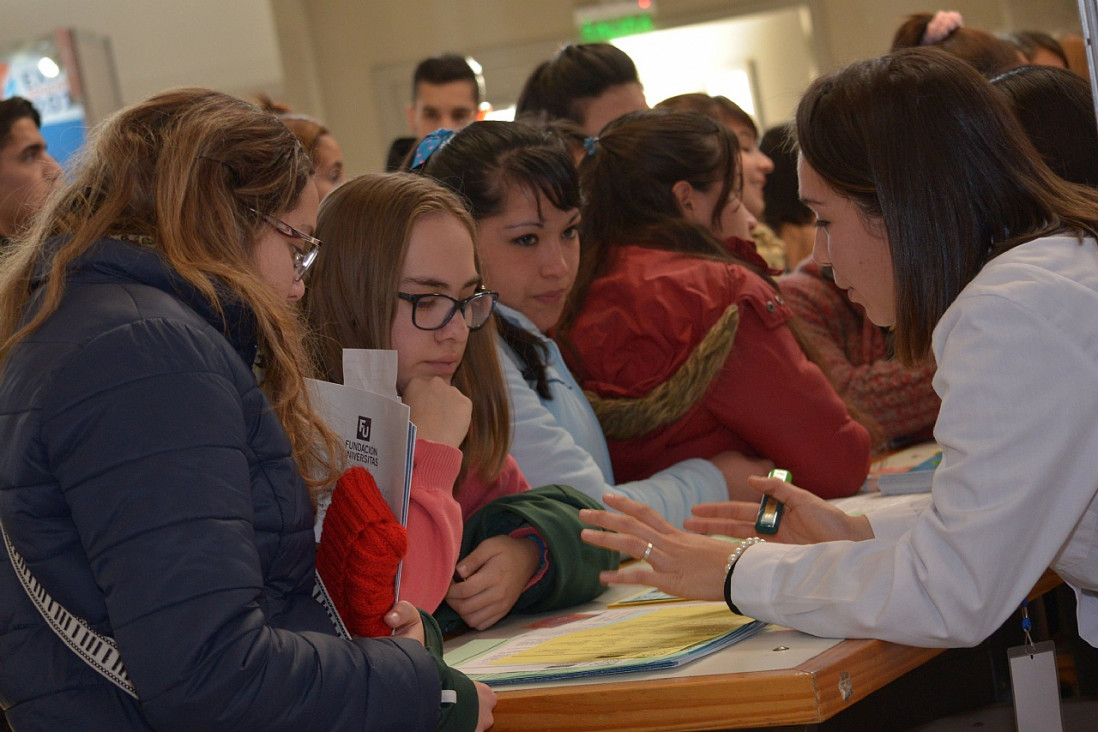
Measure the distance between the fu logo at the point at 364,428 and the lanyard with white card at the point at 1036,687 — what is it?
2.64ft

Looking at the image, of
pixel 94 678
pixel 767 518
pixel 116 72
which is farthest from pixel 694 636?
pixel 116 72

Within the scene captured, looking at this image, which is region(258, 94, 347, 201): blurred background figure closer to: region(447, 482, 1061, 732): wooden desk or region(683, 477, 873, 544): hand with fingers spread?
region(683, 477, 873, 544): hand with fingers spread

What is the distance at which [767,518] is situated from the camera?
1.67 metres

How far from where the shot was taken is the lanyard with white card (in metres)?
1.37

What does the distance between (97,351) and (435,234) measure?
2.80 feet

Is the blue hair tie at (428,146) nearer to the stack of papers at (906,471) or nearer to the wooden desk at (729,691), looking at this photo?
the stack of papers at (906,471)

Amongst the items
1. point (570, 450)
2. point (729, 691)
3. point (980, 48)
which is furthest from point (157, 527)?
point (980, 48)

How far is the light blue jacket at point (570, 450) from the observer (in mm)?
2033

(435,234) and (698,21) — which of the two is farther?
(698,21)

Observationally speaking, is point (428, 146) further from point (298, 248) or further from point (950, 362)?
point (950, 362)

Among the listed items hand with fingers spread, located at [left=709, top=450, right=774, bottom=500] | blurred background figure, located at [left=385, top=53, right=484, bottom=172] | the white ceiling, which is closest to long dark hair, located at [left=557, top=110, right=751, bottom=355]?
hand with fingers spread, located at [left=709, top=450, right=774, bottom=500]

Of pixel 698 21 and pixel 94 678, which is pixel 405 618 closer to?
pixel 94 678

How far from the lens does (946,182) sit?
1424 millimetres

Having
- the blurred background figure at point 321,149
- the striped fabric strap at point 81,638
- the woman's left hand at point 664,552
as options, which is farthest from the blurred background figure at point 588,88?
the striped fabric strap at point 81,638
